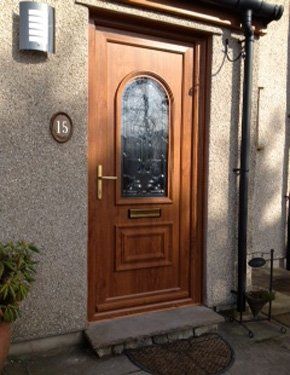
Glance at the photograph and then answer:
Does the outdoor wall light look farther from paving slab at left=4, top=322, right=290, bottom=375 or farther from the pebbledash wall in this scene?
paving slab at left=4, top=322, right=290, bottom=375

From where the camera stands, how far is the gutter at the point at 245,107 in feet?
11.4

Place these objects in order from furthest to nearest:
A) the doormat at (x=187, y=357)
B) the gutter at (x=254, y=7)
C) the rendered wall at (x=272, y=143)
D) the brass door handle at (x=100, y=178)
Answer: the rendered wall at (x=272, y=143), the gutter at (x=254, y=7), the brass door handle at (x=100, y=178), the doormat at (x=187, y=357)

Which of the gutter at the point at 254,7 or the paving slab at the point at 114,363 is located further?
the gutter at the point at 254,7

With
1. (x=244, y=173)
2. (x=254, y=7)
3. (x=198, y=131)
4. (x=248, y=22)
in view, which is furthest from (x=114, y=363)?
(x=254, y=7)

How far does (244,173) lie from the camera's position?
3.64 meters

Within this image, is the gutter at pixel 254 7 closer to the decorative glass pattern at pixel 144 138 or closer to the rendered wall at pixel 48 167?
the decorative glass pattern at pixel 144 138

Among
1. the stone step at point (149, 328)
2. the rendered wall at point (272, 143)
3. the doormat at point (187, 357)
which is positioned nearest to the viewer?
the doormat at point (187, 357)

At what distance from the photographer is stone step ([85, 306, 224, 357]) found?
9.73ft

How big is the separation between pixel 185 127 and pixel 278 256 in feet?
9.70

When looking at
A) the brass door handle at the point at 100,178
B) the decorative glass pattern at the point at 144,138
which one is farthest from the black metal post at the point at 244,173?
the brass door handle at the point at 100,178

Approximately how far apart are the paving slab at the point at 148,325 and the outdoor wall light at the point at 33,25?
2.27 m

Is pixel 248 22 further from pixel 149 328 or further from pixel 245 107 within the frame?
pixel 149 328

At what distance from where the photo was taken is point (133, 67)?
3346 millimetres

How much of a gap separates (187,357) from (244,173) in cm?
175
